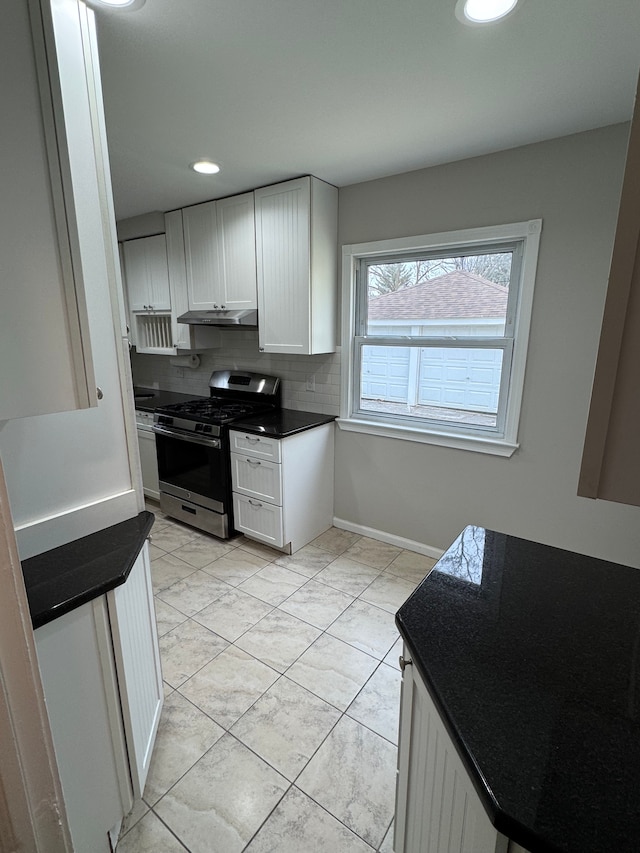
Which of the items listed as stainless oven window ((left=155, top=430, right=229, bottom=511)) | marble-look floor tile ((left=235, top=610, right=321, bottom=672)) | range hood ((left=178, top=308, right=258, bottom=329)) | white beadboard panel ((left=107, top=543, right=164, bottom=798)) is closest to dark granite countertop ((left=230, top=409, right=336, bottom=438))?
stainless oven window ((left=155, top=430, right=229, bottom=511))

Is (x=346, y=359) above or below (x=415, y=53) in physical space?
below

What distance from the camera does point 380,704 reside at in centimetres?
182

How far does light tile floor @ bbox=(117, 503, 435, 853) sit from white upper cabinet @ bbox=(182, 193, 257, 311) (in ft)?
6.58

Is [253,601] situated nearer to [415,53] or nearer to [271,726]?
[271,726]

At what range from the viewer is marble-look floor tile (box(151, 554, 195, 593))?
8.79 feet

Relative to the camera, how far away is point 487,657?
0.92 m

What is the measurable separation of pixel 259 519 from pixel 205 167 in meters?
2.31

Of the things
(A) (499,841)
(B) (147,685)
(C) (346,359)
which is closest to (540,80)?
(C) (346,359)

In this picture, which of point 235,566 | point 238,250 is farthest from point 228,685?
point 238,250

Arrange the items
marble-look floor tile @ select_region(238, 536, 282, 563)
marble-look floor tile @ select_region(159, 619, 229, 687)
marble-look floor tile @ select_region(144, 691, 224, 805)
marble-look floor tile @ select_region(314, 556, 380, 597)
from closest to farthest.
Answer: marble-look floor tile @ select_region(144, 691, 224, 805) → marble-look floor tile @ select_region(159, 619, 229, 687) → marble-look floor tile @ select_region(314, 556, 380, 597) → marble-look floor tile @ select_region(238, 536, 282, 563)

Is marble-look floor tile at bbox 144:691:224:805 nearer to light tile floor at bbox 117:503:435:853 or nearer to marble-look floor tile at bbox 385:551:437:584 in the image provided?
light tile floor at bbox 117:503:435:853

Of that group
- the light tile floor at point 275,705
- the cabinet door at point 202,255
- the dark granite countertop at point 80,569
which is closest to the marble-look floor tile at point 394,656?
the light tile floor at point 275,705

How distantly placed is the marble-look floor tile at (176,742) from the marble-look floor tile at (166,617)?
1.48ft

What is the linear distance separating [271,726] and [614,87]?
2947mm
